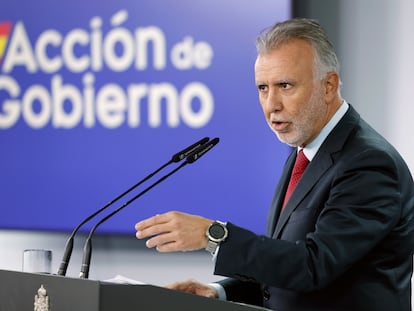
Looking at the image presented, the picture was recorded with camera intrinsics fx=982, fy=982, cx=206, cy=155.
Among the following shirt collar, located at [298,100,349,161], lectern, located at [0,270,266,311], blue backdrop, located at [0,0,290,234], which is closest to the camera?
lectern, located at [0,270,266,311]

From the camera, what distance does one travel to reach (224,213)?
4184 millimetres

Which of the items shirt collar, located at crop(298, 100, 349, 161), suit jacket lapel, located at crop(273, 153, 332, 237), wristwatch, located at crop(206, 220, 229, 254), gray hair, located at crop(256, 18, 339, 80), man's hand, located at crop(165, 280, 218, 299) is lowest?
man's hand, located at crop(165, 280, 218, 299)

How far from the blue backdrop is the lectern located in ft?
6.61

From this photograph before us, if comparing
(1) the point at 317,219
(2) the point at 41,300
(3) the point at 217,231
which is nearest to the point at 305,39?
(1) the point at 317,219

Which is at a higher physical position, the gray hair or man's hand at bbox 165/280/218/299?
the gray hair

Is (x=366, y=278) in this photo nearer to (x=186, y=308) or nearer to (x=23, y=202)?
(x=186, y=308)

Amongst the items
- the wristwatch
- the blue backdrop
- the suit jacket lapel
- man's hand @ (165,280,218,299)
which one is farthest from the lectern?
the blue backdrop

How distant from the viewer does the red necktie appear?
2817mm

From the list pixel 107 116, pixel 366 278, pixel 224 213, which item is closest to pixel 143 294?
pixel 366 278

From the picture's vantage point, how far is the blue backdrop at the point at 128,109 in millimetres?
4172

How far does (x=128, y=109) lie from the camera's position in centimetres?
443

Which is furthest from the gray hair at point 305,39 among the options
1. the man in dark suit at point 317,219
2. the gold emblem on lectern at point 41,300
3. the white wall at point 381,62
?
the white wall at point 381,62

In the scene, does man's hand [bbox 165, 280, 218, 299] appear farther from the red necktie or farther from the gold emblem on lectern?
the gold emblem on lectern

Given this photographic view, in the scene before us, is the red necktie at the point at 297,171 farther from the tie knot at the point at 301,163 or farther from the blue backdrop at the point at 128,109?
the blue backdrop at the point at 128,109
